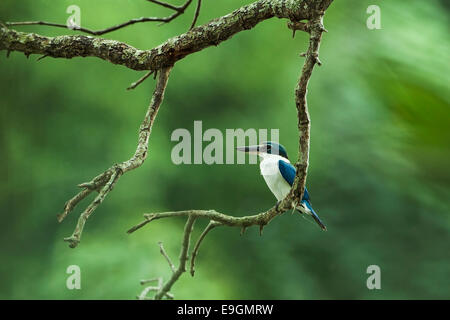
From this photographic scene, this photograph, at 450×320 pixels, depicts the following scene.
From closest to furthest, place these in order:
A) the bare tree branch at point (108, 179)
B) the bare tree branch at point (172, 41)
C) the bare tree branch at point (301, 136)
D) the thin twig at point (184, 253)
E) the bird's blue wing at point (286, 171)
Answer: the bare tree branch at point (108, 179) < the bare tree branch at point (301, 136) < the bare tree branch at point (172, 41) < the thin twig at point (184, 253) < the bird's blue wing at point (286, 171)

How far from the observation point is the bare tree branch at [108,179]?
4.43ft

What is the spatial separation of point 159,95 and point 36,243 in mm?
3703

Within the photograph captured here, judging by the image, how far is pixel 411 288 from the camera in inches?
184

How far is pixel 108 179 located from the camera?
4.89 feet

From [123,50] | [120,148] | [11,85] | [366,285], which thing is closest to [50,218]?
[120,148]

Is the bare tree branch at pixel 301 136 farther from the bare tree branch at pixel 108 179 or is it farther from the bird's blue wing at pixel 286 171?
the bird's blue wing at pixel 286 171

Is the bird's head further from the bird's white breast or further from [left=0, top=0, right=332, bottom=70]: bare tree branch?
[left=0, top=0, right=332, bottom=70]: bare tree branch

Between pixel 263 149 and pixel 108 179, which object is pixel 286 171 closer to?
pixel 263 149

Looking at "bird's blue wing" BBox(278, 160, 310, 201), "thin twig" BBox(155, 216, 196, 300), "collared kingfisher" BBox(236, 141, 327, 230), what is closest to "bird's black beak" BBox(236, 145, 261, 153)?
"collared kingfisher" BBox(236, 141, 327, 230)

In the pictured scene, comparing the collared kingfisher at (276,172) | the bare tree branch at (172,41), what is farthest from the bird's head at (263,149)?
the bare tree branch at (172,41)

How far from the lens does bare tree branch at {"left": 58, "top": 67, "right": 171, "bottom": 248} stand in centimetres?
135

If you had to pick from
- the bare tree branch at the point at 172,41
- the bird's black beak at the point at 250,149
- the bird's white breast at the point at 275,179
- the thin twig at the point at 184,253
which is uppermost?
the bird's black beak at the point at 250,149

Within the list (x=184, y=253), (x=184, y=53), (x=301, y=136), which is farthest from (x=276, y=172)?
(x=301, y=136)

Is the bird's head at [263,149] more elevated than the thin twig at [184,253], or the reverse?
the bird's head at [263,149]
